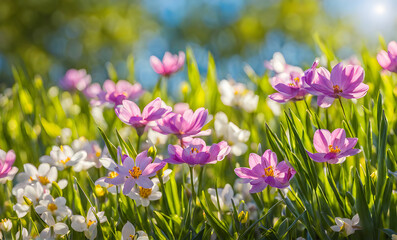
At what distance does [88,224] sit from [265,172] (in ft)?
1.43

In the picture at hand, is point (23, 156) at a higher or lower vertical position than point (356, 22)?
higher

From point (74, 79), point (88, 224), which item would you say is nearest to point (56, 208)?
point (88, 224)

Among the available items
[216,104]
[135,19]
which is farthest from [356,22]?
[216,104]

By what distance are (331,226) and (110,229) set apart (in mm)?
493

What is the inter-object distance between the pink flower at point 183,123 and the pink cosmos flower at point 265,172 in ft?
0.45

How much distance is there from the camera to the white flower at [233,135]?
1.32 meters

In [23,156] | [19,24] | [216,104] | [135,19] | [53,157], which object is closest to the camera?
[53,157]

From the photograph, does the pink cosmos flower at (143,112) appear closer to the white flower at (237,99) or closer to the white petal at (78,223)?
the white petal at (78,223)

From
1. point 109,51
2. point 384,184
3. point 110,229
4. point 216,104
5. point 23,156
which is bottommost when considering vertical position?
point 109,51

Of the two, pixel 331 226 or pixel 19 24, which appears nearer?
pixel 331 226

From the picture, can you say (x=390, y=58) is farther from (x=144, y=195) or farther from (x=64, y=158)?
(x=64, y=158)

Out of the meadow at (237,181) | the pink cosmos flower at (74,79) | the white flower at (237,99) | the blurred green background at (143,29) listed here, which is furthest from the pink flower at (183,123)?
the blurred green background at (143,29)

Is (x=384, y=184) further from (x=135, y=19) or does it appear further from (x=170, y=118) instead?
(x=135, y=19)

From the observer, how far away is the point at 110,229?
0.95 m
